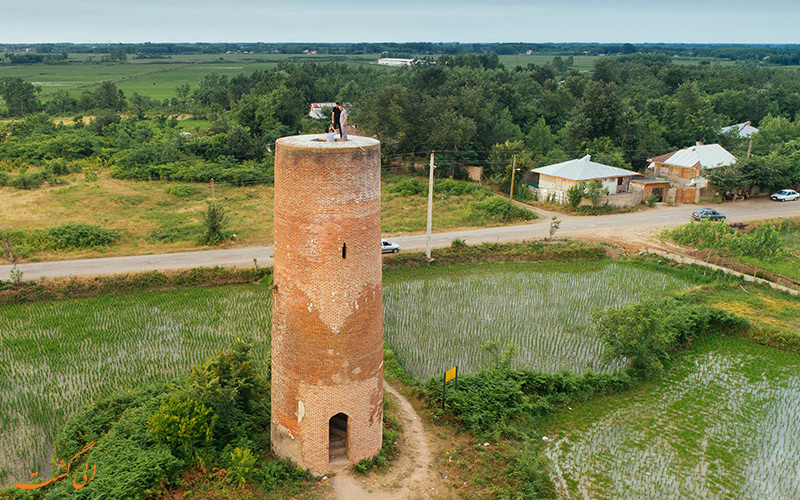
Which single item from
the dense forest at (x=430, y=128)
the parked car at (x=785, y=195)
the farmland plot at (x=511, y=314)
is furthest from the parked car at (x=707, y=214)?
the farmland plot at (x=511, y=314)

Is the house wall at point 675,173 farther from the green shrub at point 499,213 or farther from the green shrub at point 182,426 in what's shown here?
the green shrub at point 182,426

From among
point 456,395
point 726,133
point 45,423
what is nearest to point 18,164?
point 45,423

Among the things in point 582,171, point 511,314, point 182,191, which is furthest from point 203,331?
point 582,171

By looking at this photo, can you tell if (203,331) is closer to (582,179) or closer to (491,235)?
(491,235)

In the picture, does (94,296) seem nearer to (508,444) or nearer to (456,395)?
(456,395)

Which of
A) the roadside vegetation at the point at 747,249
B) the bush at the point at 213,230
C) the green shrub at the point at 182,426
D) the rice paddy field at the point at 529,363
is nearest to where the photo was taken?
the green shrub at the point at 182,426

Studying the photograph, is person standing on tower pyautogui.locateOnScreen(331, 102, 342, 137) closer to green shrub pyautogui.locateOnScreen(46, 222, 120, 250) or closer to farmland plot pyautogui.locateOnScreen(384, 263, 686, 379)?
farmland plot pyautogui.locateOnScreen(384, 263, 686, 379)
